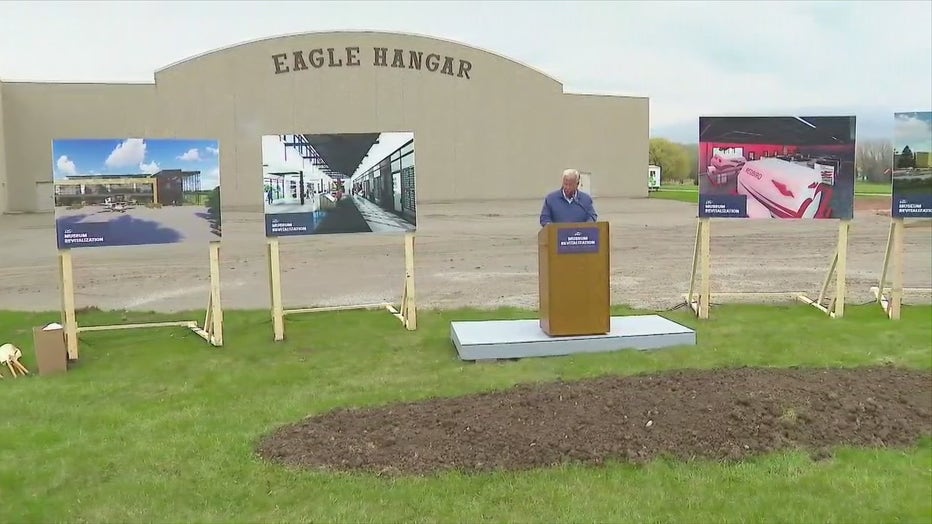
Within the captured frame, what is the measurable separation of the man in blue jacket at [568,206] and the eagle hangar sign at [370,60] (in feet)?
94.6

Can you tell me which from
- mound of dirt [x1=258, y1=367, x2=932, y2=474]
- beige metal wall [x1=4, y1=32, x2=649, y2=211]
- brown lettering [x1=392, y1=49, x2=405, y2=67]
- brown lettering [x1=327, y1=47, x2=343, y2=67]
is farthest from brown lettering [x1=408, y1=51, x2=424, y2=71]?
mound of dirt [x1=258, y1=367, x2=932, y2=474]

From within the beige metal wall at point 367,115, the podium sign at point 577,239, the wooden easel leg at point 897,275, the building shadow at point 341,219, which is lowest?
the wooden easel leg at point 897,275

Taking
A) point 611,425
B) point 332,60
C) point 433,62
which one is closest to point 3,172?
point 332,60

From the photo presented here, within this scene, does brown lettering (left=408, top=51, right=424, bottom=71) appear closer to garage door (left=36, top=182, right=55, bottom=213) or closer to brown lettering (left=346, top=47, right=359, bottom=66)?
brown lettering (left=346, top=47, right=359, bottom=66)

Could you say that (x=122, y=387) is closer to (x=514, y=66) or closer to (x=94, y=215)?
(x=94, y=215)

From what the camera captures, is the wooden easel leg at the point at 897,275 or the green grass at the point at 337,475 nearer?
the green grass at the point at 337,475

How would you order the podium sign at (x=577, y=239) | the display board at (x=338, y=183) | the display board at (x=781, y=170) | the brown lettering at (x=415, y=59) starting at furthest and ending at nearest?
the brown lettering at (x=415, y=59), the display board at (x=781, y=170), the display board at (x=338, y=183), the podium sign at (x=577, y=239)

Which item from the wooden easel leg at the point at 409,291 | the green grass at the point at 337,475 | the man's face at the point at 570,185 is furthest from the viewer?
the wooden easel leg at the point at 409,291

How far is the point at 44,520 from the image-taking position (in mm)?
4109

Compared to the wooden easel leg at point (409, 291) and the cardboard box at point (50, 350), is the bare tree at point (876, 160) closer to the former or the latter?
the wooden easel leg at point (409, 291)

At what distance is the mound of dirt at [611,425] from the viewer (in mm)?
4828

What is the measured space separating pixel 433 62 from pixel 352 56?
3.65 metres

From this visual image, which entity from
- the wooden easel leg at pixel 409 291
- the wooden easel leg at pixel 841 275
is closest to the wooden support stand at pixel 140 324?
the wooden easel leg at pixel 409 291

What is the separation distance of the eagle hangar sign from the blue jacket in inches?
1135
